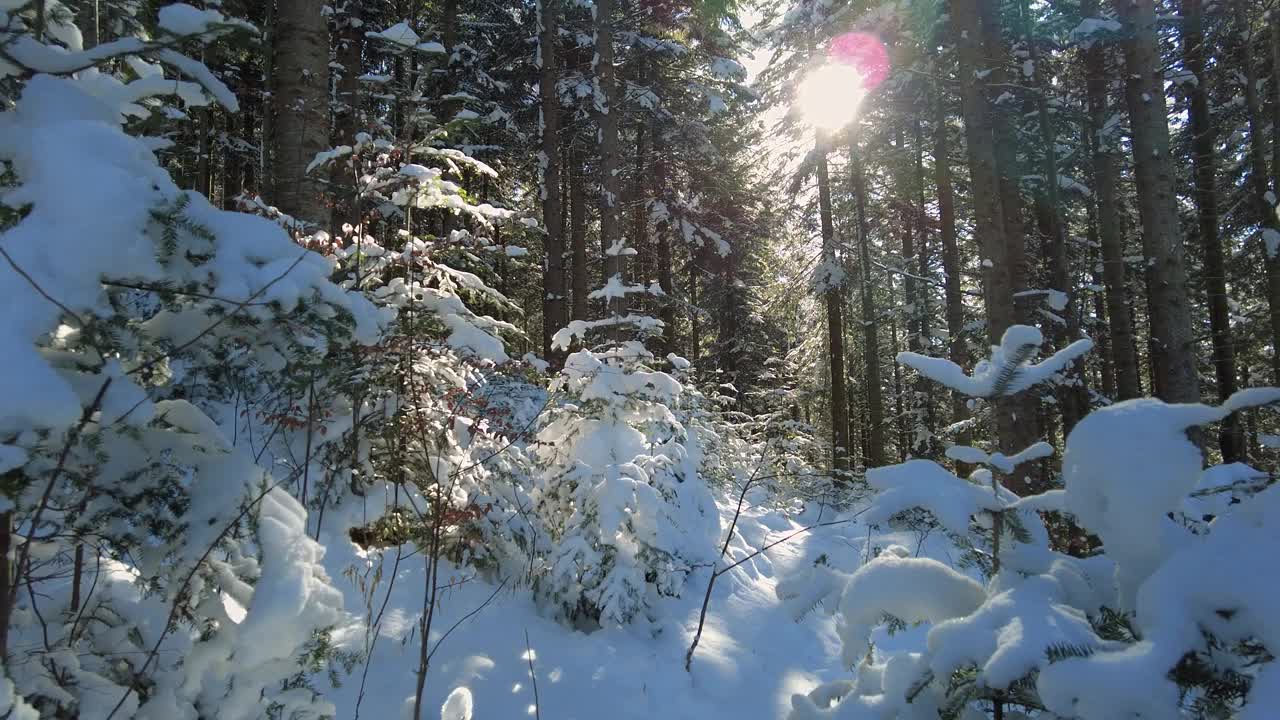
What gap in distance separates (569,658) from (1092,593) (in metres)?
2.59

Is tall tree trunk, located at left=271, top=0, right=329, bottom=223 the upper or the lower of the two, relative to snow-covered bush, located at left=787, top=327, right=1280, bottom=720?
upper

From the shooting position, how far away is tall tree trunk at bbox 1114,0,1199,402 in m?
5.93

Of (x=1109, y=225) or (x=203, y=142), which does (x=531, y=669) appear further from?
(x=203, y=142)

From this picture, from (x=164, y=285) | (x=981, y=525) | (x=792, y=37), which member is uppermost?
(x=792, y=37)

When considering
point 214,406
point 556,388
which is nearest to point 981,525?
point 214,406

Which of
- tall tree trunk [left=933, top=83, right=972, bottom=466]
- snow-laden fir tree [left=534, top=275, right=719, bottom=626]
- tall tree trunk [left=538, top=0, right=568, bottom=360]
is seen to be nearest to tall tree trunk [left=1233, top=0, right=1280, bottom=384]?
tall tree trunk [left=933, top=83, right=972, bottom=466]

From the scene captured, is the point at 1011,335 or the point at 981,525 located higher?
the point at 1011,335

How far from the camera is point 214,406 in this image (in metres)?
2.83

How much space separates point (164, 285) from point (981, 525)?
7.70 ft

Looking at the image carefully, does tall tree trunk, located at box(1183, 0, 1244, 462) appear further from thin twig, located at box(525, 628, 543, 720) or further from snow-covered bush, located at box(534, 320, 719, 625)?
thin twig, located at box(525, 628, 543, 720)

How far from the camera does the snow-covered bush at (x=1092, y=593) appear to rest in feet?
3.27

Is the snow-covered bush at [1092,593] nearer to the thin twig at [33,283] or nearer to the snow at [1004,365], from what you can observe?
the snow at [1004,365]

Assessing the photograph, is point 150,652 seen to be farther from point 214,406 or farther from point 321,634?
point 214,406

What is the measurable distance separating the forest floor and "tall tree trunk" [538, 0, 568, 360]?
24.2ft
